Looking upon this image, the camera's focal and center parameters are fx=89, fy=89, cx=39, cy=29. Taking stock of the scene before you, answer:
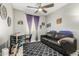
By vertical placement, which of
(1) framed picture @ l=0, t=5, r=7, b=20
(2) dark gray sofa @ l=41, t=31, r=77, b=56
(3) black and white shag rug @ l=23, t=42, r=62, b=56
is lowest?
(3) black and white shag rug @ l=23, t=42, r=62, b=56

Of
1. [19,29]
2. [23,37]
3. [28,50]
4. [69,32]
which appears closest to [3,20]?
[19,29]

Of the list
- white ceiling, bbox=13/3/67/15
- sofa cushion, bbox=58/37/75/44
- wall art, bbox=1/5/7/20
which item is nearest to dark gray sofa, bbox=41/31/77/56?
sofa cushion, bbox=58/37/75/44

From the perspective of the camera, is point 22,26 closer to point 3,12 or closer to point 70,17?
point 3,12

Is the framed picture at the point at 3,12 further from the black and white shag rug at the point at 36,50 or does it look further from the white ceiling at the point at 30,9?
the black and white shag rug at the point at 36,50

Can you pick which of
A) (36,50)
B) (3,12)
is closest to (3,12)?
(3,12)

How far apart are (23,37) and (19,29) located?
162mm

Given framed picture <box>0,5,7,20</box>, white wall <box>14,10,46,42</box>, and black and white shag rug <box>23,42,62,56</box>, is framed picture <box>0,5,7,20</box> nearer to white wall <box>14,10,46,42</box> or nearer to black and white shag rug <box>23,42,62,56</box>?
white wall <box>14,10,46,42</box>

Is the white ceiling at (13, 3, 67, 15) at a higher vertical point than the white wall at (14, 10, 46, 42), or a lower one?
higher

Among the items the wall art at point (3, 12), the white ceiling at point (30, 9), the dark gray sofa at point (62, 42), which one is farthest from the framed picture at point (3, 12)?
the dark gray sofa at point (62, 42)

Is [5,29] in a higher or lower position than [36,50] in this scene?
higher

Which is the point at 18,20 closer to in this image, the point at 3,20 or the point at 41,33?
the point at 3,20

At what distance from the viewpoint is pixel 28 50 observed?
63.9 inches

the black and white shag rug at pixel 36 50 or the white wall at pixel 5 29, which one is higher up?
the white wall at pixel 5 29

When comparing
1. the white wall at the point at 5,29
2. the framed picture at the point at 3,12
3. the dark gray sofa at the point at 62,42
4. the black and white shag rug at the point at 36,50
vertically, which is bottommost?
the black and white shag rug at the point at 36,50
